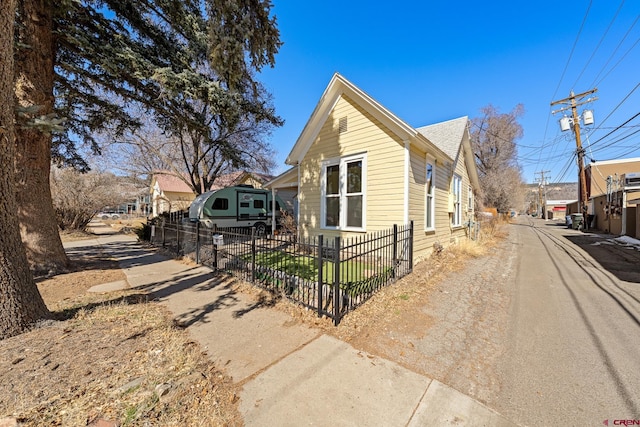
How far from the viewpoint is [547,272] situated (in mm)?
6977

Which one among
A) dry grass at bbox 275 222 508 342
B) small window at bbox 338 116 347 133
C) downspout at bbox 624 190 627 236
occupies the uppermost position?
small window at bbox 338 116 347 133

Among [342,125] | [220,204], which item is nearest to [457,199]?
[342,125]

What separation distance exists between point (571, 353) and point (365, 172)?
543 cm

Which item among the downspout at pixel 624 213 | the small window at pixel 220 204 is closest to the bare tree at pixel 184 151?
the small window at pixel 220 204

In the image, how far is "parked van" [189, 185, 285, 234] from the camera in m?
12.7

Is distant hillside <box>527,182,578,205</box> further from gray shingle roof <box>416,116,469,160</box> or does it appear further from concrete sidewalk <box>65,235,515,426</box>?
concrete sidewalk <box>65,235,515,426</box>

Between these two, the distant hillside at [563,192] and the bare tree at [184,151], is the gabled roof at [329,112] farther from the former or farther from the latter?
the distant hillside at [563,192]

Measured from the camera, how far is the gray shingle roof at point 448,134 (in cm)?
963

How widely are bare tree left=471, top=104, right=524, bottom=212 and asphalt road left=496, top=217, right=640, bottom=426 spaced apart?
22.5m

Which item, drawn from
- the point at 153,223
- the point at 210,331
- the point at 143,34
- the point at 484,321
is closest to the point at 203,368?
the point at 210,331

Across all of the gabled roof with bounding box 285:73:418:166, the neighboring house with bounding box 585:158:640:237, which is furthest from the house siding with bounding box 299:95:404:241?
the neighboring house with bounding box 585:158:640:237

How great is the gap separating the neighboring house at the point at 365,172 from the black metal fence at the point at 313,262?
1019 mm

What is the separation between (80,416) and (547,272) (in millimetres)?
9888

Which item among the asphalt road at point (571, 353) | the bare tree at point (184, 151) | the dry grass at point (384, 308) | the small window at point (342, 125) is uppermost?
the bare tree at point (184, 151)
